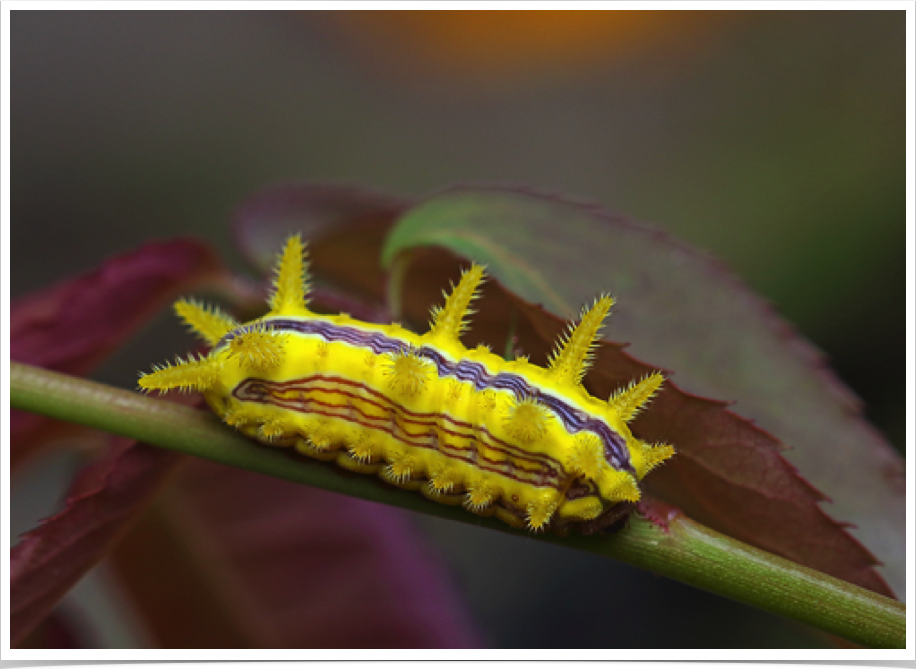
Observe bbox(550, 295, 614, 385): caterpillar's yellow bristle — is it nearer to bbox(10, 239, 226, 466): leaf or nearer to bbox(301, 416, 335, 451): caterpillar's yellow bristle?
bbox(301, 416, 335, 451): caterpillar's yellow bristle

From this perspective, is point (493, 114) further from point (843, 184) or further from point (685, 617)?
point (685, 617)

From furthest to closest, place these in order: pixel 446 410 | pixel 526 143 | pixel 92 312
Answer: pixel 526 143, pixel 92 312, pixel 446 410

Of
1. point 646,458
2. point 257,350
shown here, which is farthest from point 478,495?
point 257,350

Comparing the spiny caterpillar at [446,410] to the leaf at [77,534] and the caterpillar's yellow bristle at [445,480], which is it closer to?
the caterpillar's yellow bristle at [445,480]

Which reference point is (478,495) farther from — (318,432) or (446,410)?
(318,432)

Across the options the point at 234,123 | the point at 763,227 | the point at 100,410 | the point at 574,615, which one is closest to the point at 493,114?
the point at 234,123

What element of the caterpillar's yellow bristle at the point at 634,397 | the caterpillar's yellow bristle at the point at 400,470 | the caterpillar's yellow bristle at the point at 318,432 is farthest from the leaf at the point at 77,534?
the caterpillar's yellow bristle at the point at 634,397

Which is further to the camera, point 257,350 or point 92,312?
point 92,312
